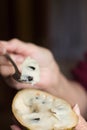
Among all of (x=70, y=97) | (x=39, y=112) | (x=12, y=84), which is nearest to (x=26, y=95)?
(x=39, y=112)

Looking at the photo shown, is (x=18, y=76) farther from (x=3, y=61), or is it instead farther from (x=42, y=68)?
(x=42, y=68)

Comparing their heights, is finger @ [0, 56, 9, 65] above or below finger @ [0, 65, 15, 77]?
above

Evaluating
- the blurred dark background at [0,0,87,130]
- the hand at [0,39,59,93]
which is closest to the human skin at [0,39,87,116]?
the hand at [0,39,59,93]

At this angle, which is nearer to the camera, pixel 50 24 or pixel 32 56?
pixel 32 56

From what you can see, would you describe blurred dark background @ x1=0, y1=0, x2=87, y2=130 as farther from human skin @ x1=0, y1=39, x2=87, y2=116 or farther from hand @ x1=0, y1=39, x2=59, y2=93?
hand @ x1=0, y1=39, x2=59, y2=93

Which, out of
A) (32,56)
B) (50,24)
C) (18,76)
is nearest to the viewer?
(18,76)

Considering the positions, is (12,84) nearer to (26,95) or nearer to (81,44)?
(26,95)

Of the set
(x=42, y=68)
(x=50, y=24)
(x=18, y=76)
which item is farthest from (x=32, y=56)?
(x=50, y=24)
